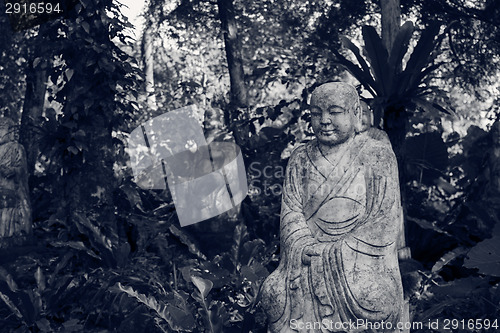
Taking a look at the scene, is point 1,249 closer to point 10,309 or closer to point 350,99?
point 10,309

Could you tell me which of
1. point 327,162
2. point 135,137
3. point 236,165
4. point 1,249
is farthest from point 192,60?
point 327,162

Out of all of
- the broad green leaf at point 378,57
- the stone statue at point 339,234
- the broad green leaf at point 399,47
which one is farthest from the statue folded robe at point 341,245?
the broad green leaf at point 399,47

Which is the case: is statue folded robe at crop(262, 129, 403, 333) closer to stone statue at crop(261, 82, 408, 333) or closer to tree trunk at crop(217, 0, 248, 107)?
stone statue at crop(261, 82, 408, 333)

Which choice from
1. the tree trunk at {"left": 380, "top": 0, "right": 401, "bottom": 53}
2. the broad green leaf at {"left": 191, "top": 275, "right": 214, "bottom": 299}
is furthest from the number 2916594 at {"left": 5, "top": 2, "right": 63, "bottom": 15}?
the broad green leaf at {"left": 191, "top": 275, "right": 214, "bottom": 299}

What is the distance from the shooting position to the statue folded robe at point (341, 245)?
493 cm

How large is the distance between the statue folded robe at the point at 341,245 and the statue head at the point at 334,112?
11cm

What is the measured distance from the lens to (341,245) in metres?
5.00

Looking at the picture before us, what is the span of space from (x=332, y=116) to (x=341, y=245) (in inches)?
33.8

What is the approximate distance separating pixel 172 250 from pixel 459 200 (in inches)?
149

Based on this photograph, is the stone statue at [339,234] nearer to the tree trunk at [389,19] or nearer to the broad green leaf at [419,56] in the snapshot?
the broad green leaf at [419,56]

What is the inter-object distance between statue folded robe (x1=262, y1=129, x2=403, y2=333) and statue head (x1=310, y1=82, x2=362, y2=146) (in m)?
0.11

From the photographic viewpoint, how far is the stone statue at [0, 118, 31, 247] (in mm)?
10195

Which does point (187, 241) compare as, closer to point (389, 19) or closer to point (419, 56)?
point (419, 56)

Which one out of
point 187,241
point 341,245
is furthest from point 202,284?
point 187,241
